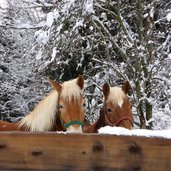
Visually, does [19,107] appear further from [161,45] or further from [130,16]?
[161,45]

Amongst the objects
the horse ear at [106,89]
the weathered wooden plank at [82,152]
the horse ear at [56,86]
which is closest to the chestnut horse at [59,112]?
the horse ear at [56,86]

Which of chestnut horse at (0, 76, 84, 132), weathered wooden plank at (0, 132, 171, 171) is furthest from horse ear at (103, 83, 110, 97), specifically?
weathered wooden plank at (0, 132, 171, 171)

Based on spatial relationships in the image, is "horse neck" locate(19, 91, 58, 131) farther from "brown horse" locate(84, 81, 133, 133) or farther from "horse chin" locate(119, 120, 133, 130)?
"horse chin" locate(119, 120, 133, 130)

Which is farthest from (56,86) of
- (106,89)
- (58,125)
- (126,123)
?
(126,123)

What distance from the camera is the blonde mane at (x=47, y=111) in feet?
15.3

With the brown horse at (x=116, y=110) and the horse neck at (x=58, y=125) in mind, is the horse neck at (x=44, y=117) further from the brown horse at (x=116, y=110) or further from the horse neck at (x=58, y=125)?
the brown horse at (x=116, y=110)

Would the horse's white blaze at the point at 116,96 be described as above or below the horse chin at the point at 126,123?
above

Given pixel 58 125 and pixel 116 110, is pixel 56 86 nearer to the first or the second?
pixel 58 125

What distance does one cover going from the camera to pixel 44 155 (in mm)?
1759

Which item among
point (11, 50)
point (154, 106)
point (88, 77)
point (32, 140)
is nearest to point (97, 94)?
point (88, 77)

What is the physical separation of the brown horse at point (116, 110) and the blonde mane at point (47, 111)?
57cm

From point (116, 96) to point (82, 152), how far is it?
3.45 m

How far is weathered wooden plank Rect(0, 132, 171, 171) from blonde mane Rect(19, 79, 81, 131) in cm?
285

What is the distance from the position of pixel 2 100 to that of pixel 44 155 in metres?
13.1
